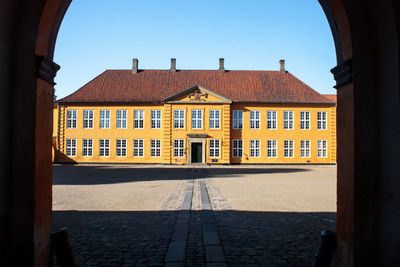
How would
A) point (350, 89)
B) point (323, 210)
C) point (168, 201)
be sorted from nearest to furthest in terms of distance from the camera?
point (350, 89) → point (323, 210) → point (168, 201)

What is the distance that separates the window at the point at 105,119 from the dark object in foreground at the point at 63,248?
33.1 metres

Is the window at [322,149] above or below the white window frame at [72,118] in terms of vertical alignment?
below

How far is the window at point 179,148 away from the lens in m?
→ 35.6

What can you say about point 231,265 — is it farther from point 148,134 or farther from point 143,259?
point 148,134

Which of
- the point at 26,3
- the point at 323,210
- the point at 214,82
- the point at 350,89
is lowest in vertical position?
the point at 323,210

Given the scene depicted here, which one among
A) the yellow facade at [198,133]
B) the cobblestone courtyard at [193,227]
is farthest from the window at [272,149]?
the cobblestone courtyard at [193,227]

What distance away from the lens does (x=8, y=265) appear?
3863mm

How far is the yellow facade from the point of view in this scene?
35.4 metres

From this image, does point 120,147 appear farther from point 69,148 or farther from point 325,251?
point 325,251

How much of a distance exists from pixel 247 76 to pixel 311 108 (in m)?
8.45

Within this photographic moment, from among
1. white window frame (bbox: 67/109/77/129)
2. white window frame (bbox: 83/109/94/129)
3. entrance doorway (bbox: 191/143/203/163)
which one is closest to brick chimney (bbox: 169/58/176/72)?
entrance doorway (bbox: 191/143/203/163)

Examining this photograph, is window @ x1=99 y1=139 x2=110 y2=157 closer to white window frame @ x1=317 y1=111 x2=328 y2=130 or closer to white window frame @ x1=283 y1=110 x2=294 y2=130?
white window frame @ x1=283 y1=110 x2=294 y2=130

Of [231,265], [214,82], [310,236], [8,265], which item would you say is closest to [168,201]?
[310,236]

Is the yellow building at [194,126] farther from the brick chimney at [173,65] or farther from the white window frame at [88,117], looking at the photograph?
the brick chimney at [173,65]
